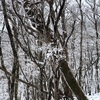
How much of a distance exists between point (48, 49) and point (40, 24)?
27.7 inches

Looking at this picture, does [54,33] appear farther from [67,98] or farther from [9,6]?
[67,98]

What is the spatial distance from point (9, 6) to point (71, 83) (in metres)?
2.86

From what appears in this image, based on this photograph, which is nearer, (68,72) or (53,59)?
(53,59)

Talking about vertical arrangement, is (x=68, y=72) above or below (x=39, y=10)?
below

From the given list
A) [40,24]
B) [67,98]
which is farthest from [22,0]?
[67,98]

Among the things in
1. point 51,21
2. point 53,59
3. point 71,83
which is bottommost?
point 71,83

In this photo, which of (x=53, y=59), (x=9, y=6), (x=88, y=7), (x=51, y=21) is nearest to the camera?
(x=53, y=59)

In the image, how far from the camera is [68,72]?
6105 mm

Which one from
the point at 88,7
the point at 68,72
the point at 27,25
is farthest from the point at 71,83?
the point at 88,7

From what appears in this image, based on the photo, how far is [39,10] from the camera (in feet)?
19.2

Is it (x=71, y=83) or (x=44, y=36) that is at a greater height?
(x=44, y=36)

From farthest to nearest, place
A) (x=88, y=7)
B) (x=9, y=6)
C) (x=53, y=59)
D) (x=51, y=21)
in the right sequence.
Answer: (x=88, y=7) < (x=9, y=6) < (x=51, y=21) < (x=53, y=59)

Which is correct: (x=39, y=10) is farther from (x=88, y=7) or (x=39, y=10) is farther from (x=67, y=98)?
(x=88, y=7)

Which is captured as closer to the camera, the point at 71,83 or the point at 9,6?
the point at 71,83
